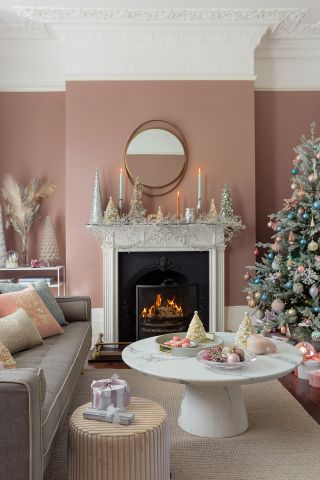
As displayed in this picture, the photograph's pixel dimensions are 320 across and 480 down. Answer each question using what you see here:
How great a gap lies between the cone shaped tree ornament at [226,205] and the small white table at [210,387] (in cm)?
215

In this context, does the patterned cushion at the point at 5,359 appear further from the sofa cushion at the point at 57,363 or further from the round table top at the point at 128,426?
the round table top at the point at 128,426

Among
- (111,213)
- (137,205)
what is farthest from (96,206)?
(137,205)

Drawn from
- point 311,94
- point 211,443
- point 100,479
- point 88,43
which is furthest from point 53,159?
point 100,479

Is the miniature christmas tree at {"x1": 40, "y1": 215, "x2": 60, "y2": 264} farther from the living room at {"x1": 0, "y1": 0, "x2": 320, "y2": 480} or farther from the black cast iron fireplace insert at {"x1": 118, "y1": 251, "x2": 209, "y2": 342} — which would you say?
the black cast iron fireplace insert at {"x1": 118, "y1": 251, "x2": 209, "y2": 342}

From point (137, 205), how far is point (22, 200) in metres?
1.24

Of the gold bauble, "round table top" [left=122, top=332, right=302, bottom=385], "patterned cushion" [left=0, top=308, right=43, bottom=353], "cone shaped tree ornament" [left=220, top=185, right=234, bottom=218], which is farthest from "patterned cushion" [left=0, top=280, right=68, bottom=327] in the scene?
the gold bauble

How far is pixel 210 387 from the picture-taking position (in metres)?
2.61

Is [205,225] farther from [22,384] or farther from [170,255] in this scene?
[22,384]

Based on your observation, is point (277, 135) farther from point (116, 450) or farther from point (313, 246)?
point (116, 450)

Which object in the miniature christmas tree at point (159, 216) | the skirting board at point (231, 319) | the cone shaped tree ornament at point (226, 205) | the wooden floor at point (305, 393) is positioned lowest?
the wooden floor at point (305, 393)

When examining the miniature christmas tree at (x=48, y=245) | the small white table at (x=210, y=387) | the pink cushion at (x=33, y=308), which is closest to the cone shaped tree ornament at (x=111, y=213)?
the miniature christmas tree at (x=48, y=245)

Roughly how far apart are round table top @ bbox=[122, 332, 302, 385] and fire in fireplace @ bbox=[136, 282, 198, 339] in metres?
1.94

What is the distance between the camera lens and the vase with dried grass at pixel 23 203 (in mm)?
4988

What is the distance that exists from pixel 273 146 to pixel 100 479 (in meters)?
4.15
